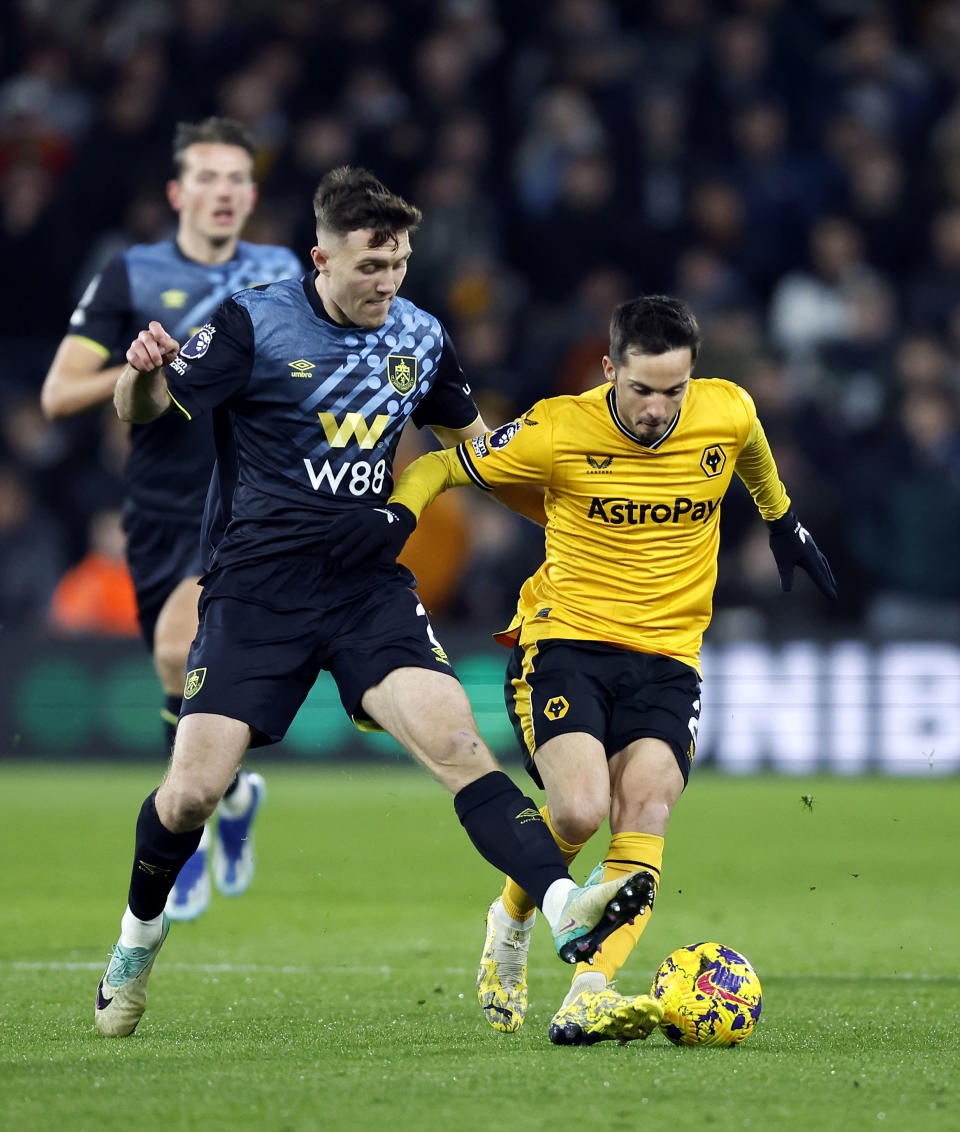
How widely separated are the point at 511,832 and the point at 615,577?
104 cm

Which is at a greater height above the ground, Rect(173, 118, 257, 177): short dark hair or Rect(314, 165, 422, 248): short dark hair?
Rect(173, 118, 257, 177): short dark hair

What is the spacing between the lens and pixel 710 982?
15.5ft

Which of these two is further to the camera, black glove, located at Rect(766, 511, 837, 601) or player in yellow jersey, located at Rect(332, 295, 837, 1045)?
black glove, located at Rect(766, 511, 837, 601)

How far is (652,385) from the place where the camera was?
16.8ft

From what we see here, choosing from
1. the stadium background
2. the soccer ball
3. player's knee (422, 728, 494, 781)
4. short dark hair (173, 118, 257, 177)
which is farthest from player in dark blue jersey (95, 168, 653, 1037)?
the stadium background

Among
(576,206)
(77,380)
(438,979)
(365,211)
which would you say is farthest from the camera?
(576,206)

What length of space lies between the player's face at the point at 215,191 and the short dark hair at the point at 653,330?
233 centimetres

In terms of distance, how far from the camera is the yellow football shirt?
17.6 feet

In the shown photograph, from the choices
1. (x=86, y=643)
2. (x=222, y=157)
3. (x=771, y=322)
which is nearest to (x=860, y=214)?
(x=771, y=322)

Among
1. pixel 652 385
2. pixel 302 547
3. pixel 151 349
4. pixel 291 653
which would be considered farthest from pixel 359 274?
pixel 291 653

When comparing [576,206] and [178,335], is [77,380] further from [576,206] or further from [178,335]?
[576,206]

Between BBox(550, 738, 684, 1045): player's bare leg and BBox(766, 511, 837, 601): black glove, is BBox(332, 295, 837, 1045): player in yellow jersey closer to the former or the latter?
BBox(550, 738, 684, 1045): player's bare leg

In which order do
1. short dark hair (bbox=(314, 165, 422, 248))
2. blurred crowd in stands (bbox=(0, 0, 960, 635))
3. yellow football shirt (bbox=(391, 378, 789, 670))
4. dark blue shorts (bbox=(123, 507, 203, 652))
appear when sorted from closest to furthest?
short dark hair (bbox=(314, 165, 422, 248)) < yellow football shirt (bbox=(391, 378, 789, 670)) < dark blue shorts (bbox=(123, 507, 203, 652)) < blurred crowd in stands (bbox=(0, 0, 960, 635))

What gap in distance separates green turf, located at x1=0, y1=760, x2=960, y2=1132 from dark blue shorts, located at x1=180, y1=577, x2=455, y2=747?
0.84 m
